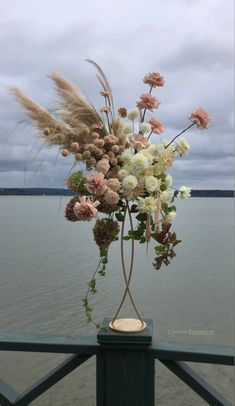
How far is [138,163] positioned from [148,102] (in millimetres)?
321

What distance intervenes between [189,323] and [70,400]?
5332mm

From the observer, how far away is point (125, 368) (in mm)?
1907

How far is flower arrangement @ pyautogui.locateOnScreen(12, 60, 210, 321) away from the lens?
A: 1932mm

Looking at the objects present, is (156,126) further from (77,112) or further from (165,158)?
(77,112)

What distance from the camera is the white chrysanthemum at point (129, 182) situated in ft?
6.17

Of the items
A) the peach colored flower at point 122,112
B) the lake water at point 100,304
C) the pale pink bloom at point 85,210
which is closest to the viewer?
the pale pink bloom at point 85,210

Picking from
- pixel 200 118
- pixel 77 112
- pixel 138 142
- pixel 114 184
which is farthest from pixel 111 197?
pixel 200 118

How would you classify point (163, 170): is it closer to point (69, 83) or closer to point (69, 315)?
point (69, 83)

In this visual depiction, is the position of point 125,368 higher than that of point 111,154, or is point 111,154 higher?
point 111,154

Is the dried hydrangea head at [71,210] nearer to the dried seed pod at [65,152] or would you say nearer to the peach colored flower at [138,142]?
the dried seed pod at [65,152]

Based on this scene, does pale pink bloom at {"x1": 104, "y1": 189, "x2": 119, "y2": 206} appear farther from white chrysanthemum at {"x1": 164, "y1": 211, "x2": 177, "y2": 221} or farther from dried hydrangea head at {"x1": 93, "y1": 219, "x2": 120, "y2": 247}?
white chrysanthemum at {"x1": 164, "y1": 211, "x2": 177, "y2": 221}

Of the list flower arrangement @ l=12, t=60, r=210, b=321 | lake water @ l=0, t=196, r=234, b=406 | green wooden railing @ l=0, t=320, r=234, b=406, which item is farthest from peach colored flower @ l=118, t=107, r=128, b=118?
lake water @ l=0, t=196, r=234, b=406

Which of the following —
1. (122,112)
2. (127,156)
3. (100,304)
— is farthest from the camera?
(100,304)

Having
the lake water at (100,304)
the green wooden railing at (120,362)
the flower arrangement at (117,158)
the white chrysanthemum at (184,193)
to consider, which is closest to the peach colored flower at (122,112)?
the flower arrangement at (117,158)
